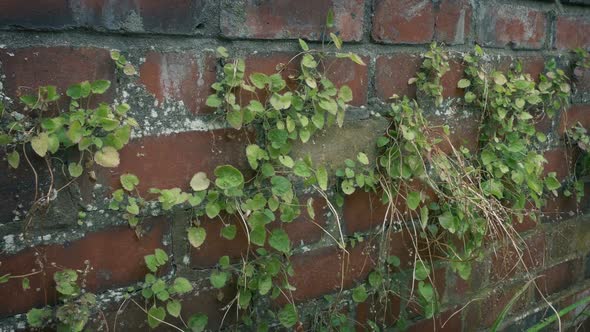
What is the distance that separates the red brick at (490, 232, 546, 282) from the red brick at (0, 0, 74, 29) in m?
1.05

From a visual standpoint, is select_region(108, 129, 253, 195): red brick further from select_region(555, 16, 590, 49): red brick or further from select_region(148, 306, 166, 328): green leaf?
select_region(555, 16, 590, 49): red brick

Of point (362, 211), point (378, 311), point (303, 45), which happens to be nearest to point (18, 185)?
point (303, 45)

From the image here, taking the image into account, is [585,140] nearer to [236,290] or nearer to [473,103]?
[473,103]

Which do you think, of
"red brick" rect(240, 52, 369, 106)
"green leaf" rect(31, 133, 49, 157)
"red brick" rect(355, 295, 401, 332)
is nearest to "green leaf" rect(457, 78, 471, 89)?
"red brick" rect(240, 52, 369, 106)

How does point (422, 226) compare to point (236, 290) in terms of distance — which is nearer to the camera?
point (236, 290)

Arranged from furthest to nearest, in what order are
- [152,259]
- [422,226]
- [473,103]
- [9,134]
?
[473,103]
[422,226]
[152,259]
[9,134]

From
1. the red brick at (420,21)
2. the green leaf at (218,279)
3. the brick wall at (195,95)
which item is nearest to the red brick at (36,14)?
the brick wall at (195,95)

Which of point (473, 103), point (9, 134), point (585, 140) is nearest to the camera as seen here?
point (9, 134)

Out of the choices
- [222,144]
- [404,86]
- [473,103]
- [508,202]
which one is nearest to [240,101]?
[222,144]

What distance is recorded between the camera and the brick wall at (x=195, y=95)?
0.76 metres

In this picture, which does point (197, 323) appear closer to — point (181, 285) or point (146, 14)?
point (181, 285)

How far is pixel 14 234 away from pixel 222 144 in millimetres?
333

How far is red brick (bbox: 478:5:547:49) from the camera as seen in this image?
1227 mm

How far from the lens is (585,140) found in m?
1.44
